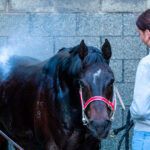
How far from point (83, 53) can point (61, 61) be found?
32 centimetres

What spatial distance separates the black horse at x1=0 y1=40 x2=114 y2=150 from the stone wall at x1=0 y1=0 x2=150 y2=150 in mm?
1225

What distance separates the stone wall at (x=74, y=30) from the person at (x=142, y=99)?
7.87 ft

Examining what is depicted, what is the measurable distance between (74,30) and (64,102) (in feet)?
6.84

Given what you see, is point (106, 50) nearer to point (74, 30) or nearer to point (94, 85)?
point (94, 85)

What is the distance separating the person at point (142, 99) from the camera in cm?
234

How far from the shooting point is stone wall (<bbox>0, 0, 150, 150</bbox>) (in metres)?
4.93

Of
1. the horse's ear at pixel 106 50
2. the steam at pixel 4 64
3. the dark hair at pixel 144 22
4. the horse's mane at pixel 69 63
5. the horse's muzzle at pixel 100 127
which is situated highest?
the dark hair at pixel 144 22

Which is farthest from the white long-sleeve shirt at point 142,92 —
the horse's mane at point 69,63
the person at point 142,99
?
the horse's mane at point 69,63

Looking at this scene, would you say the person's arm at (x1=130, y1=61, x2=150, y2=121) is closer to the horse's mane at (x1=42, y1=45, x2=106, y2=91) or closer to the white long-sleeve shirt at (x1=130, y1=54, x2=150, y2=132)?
the white long-sleeve shirt at (x1=130, y1=54, x2=150, y2=132)

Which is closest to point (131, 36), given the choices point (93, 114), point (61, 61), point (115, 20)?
point (115, 20)

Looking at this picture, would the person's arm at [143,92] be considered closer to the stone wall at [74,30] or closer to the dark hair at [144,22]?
the dark hair at [144,22]

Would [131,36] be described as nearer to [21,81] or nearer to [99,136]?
[21,81]

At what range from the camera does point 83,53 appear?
289 cm

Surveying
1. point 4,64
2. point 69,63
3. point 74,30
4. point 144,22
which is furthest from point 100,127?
point 74,30
